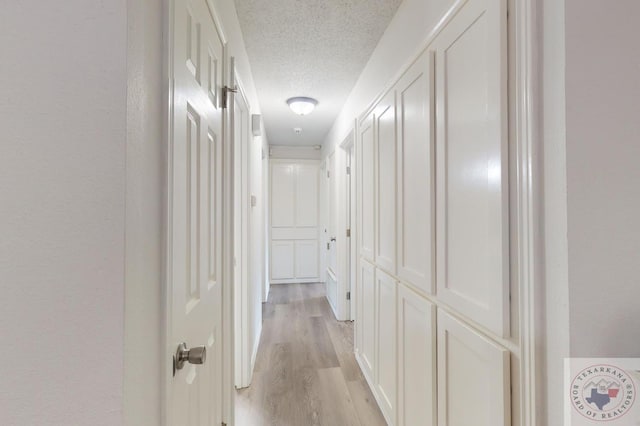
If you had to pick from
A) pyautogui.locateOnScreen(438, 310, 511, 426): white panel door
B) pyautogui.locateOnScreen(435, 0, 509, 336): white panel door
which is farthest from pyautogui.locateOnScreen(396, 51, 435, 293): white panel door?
pyautogui.locateOnScreen(438, 310, 511, 426): white panel door

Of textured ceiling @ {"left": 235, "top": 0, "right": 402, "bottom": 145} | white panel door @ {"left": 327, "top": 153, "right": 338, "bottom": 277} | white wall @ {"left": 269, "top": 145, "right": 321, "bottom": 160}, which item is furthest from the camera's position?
white wall @ {"left": 269, "top": 145, "right": 321, "bottom": 160}

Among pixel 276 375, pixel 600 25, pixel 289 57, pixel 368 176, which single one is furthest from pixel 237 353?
pixel 600 25

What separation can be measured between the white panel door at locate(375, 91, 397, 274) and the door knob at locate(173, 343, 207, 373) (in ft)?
3.92

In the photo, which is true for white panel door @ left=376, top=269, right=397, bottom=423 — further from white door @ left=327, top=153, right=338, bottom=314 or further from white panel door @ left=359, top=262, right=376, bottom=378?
white door @ left=327, top=153, right=338, bottom=314

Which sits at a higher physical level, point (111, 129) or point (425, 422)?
point (111, 129)

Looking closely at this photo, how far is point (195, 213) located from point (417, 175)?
1.01m

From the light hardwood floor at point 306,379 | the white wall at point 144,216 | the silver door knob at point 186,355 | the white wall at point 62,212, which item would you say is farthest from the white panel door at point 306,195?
the white wall at point 62,212

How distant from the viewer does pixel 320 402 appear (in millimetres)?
2094

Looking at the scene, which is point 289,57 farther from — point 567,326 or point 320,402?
point 320,402

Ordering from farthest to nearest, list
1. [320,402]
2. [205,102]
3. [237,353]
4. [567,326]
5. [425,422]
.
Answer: [237,353], [320,402], [425,422], [205,102], [567,326]

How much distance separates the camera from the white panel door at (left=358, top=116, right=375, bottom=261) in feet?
7.30

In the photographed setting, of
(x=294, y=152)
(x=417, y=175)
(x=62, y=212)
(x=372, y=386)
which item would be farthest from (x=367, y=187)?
(x=294, y=152)

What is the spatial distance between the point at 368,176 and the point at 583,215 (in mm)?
1637

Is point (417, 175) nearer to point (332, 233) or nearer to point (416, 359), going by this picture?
point (416, 359)
